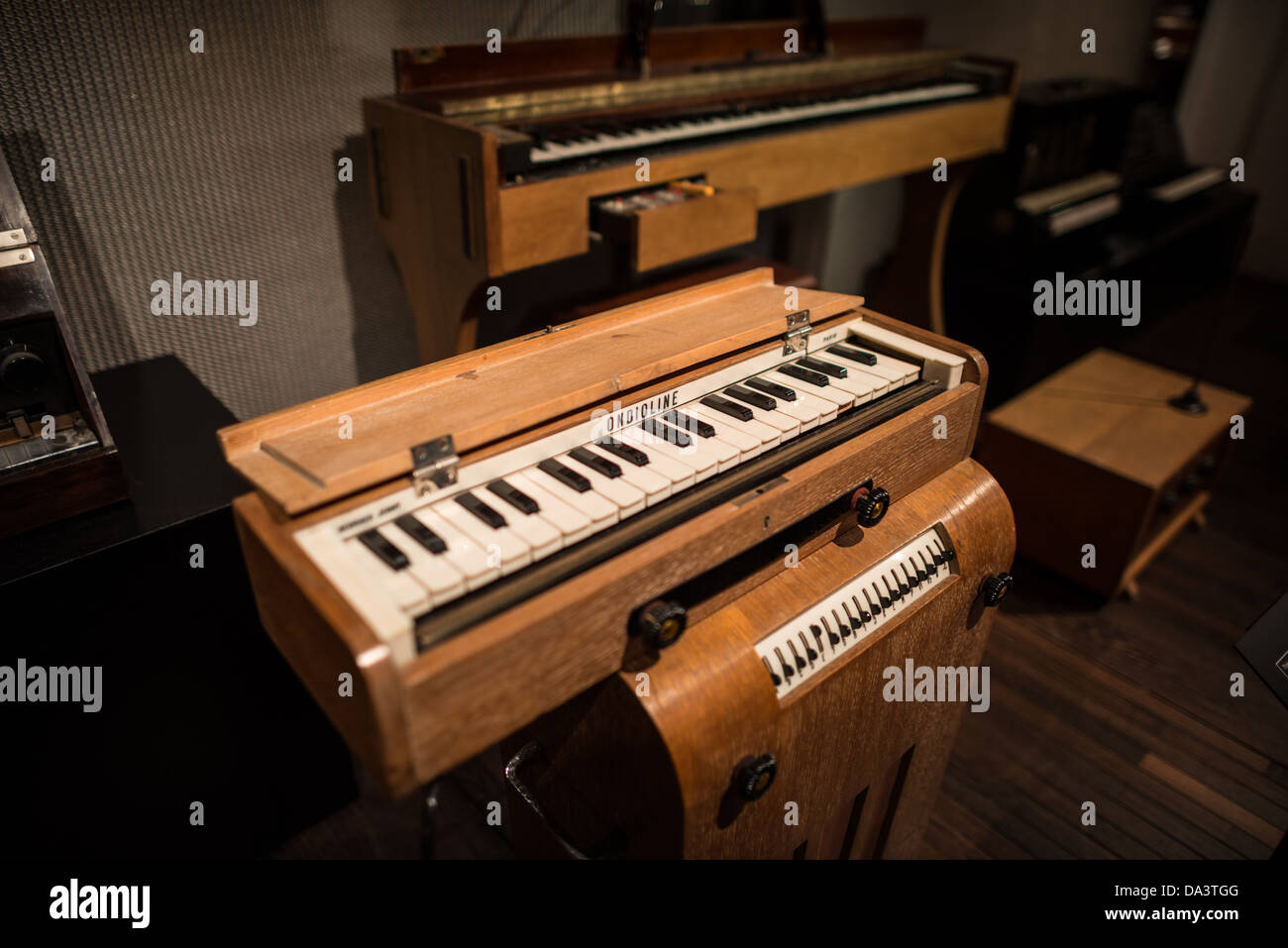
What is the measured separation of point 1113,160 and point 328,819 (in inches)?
157

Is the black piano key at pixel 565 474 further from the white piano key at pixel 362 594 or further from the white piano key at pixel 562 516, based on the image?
the white piano key at pixel 362 594

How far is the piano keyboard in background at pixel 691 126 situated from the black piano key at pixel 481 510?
1.11m

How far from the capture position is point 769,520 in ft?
3.76

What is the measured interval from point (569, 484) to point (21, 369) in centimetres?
95

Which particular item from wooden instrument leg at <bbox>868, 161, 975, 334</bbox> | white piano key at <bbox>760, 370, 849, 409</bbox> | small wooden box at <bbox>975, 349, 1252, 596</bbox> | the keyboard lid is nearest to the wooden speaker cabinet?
the keyboard lid

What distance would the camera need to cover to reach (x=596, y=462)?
3.76 ft

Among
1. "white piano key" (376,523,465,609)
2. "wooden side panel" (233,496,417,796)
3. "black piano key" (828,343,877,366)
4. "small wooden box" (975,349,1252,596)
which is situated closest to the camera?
"wooden side panel" (233,496,417,796)

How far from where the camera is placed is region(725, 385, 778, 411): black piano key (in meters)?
1.29

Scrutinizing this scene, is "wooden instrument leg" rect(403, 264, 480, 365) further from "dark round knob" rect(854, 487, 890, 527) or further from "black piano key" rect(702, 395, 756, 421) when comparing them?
"dark round knob" rect(854, 487, 890, 527)

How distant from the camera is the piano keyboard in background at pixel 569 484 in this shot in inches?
36.5

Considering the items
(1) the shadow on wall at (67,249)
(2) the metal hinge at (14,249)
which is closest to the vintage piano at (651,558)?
(2) the metal hinge at (14,249)

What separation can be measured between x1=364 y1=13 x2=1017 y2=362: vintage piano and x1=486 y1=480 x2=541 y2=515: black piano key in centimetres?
103

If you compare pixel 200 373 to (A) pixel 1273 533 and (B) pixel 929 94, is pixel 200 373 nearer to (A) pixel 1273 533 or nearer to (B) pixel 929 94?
(B) pixel 929 94

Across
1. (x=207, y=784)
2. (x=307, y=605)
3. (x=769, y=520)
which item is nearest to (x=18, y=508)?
(x=207, y=784)
